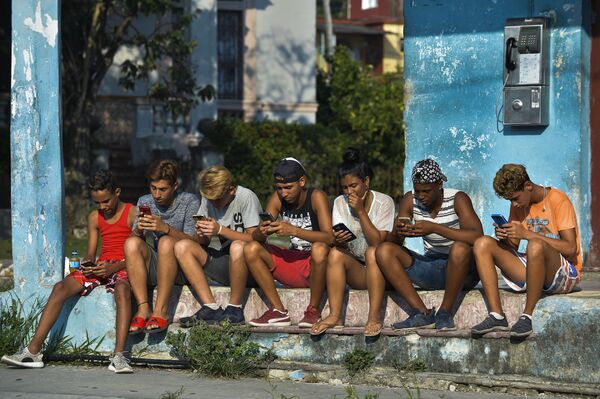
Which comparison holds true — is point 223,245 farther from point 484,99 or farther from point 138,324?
point 484,99

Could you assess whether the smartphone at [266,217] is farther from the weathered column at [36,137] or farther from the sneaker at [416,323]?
the weathered column at [36,137]

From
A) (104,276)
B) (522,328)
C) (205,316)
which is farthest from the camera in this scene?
(104,276)

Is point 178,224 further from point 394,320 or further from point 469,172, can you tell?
point 469,172

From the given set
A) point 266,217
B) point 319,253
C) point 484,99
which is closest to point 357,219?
point 319,253

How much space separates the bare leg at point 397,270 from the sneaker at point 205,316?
A: 1.13 meters

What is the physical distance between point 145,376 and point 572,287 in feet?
9.33

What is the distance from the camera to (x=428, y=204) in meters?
7.74

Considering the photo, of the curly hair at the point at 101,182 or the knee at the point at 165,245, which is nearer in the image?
the knee at the point at 165,245

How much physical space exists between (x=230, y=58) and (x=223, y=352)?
735 inches

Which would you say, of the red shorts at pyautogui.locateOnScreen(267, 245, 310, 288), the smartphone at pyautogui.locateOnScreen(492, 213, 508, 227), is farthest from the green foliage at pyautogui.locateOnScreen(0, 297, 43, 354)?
the smartphone at pyautogui.locateOnScreen(492, 213, 508, 227)

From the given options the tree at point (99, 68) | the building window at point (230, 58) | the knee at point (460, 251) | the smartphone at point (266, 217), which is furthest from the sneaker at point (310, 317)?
the building window at point (230, 58)

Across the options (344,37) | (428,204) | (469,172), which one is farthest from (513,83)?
(344,37)

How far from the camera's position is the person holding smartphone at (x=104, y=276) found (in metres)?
7.94

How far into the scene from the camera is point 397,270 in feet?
24.7
